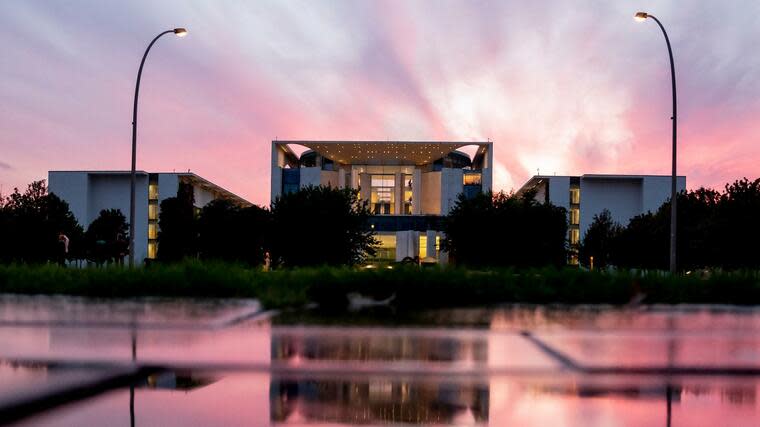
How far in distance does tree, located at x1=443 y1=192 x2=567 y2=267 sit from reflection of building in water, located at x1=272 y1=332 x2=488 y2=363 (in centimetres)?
2715

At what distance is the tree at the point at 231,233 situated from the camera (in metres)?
42.9

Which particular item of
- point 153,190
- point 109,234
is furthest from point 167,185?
point 109,234

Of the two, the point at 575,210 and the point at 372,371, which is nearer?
the point at 372,371

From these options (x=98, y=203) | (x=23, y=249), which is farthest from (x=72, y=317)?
(x=98, y=203)

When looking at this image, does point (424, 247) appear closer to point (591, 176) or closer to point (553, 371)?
point (591, 176)

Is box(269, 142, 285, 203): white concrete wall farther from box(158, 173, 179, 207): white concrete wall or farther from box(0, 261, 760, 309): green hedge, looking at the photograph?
box(0, 261, 760, 309): green hedge

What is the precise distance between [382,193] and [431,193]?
876 cm

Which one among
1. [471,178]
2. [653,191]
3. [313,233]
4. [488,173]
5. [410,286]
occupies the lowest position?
[410,286]

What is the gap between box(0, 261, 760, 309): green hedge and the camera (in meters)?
16.2

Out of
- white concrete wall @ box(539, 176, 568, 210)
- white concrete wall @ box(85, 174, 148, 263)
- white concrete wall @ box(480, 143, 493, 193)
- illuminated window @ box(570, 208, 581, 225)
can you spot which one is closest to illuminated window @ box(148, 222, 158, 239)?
white concrete wall @ box(85, 174, 148, 263)

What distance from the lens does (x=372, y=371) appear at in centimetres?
784

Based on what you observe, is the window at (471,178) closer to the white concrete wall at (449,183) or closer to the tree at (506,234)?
the white concrete wall at (449,183)

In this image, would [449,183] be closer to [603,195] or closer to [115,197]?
[603,195]

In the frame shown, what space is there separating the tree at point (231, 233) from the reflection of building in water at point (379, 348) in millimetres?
32279
